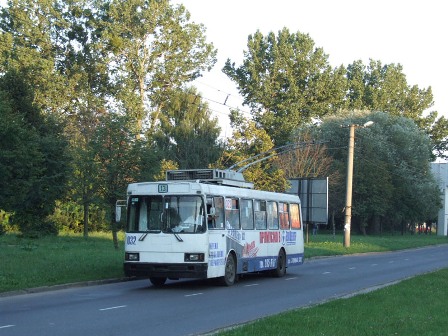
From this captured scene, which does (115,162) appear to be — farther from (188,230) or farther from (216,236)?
(188,230)

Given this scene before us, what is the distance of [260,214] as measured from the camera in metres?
24.1

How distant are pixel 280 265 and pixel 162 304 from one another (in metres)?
10.1

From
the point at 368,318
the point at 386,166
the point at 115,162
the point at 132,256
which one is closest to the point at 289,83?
the point at 386,166

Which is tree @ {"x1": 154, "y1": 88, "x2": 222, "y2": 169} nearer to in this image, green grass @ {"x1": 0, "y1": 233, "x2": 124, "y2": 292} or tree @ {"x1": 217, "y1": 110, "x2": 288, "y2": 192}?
tree @ {"x1": 217, "y1": 110, "x2": 288, "y2": 192}

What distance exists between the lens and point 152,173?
32750mm

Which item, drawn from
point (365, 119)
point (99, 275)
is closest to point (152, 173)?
point (99, 275)

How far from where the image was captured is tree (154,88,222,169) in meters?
69.4

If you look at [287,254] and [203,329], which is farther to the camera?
[287,254]

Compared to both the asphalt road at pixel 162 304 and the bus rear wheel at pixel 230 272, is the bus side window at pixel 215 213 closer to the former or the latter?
the bus rear wheel at pixel 230 272

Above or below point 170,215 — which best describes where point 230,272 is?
below

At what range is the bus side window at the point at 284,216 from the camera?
25953 mm

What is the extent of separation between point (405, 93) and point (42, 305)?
297ft

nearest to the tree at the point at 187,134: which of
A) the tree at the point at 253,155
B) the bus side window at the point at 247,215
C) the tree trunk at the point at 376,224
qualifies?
the tree at the point at 253,155

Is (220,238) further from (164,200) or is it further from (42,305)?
(42,305)
